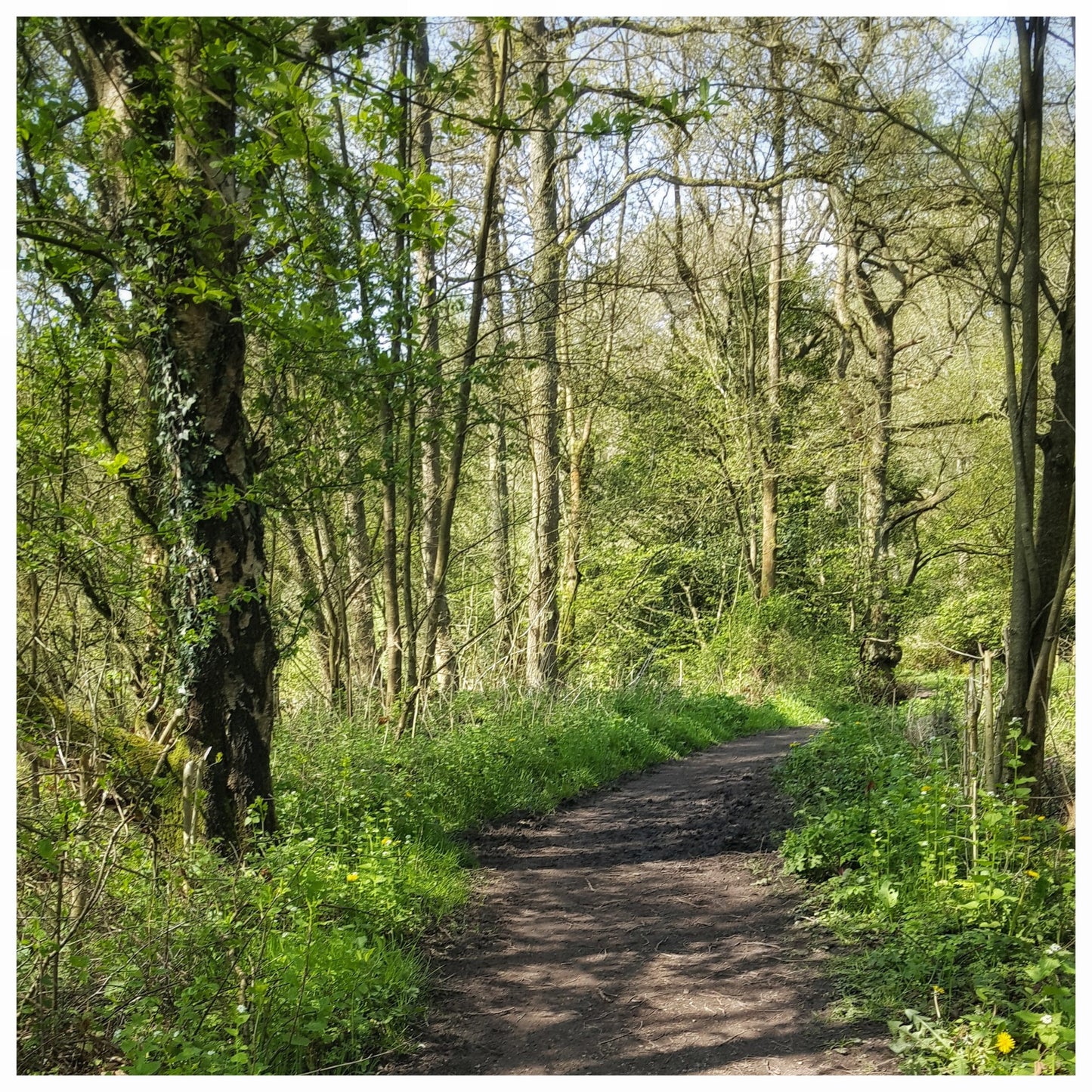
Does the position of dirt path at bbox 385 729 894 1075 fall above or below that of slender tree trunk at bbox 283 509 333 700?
below

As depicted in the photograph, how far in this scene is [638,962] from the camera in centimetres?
491

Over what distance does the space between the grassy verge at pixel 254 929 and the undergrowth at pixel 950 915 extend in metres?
2.25

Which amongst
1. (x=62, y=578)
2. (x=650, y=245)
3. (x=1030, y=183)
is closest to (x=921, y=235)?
(x=650, y=245)

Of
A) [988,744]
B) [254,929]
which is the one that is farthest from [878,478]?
[254,929]

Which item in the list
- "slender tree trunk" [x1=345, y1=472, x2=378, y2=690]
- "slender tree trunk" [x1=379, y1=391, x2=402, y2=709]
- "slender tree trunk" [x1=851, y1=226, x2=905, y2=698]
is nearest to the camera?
"slender tree trunk" [x1=379, y1=391, x2=402, y2=709]

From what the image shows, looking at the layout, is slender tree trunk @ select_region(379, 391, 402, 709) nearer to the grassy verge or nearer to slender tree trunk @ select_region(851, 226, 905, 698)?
the grassy verge

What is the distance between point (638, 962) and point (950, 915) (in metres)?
1.63

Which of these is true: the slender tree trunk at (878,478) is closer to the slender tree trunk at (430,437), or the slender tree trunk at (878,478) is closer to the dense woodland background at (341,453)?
the dense woodland background at (341,453)

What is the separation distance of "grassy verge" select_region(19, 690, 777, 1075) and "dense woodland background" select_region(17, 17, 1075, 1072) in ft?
0.09

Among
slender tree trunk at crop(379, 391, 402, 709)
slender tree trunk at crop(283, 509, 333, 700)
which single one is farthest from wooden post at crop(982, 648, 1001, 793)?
slender tree trunk at crop(283, 509, 333, 700)

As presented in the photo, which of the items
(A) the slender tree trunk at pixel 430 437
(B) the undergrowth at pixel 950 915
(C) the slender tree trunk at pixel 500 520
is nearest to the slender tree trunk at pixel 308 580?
(A) the slender tree trunk at pixel 430 437

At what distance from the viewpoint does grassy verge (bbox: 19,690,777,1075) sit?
3.33 meters

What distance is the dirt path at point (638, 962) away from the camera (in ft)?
12.6

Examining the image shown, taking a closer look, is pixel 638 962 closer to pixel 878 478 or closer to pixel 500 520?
pixel 500 520
